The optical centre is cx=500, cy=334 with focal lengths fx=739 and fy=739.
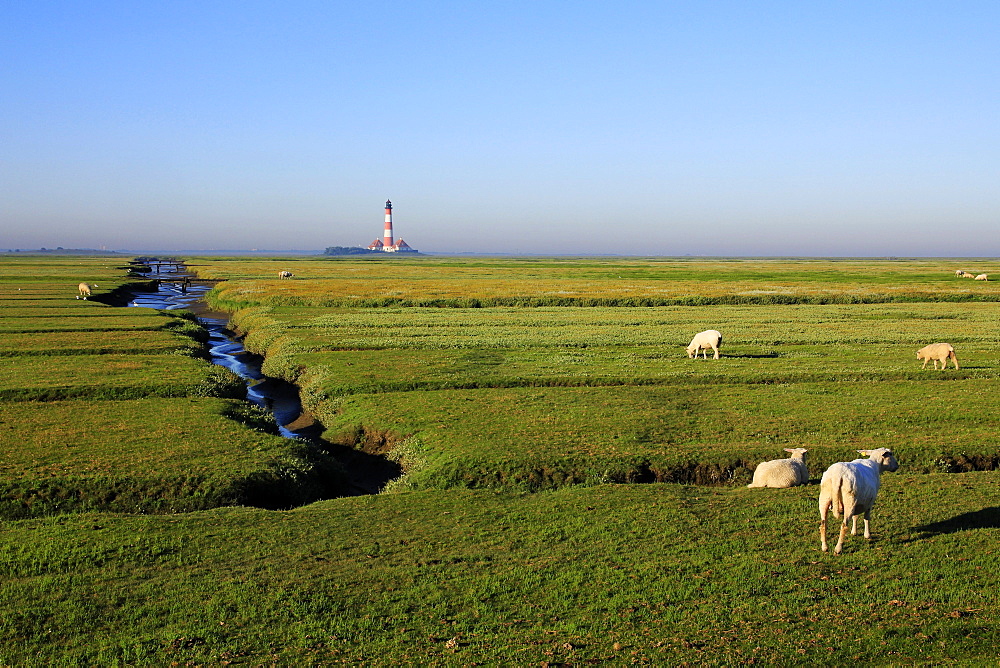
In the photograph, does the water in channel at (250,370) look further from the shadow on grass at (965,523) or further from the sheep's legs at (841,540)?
the shadow on grass at (965,523)

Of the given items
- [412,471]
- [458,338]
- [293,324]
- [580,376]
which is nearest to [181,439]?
[412,471]

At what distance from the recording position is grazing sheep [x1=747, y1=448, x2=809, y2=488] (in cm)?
1636

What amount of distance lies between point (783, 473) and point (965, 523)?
145 inches

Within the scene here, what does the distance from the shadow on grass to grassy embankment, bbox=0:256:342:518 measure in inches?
510

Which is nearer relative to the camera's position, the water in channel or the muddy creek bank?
the muddy creek bank

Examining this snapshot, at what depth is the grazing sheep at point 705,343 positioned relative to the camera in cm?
3353

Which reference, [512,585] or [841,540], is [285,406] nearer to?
[512,585]

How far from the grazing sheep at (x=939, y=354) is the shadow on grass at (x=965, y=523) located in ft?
59.9

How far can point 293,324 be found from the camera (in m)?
47.6

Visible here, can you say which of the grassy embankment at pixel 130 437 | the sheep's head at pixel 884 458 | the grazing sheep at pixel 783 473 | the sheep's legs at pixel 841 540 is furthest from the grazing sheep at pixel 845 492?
the grassy embankment at pixel 130 437

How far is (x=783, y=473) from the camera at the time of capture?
16391 mm

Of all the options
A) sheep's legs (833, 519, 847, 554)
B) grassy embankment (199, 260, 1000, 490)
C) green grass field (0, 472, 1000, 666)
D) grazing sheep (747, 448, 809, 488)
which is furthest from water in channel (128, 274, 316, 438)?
sheep's legs (833, 519, 847, 554)

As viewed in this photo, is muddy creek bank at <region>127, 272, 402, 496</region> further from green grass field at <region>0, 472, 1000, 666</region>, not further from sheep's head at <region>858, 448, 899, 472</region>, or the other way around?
sheep's head at <region>858, 448, 899, 472</region>

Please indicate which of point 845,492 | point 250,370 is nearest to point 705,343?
point 250,370
